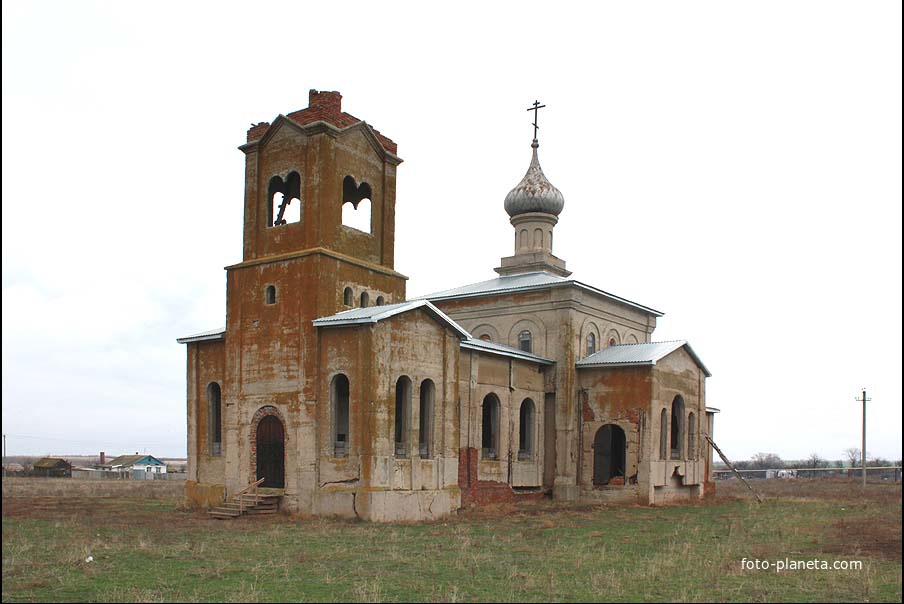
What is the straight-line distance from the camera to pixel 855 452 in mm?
110750

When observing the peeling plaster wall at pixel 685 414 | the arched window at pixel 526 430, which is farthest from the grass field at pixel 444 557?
the peeling plaster wall at pixel 685 414

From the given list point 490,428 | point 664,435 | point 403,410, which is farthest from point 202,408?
point 664,435

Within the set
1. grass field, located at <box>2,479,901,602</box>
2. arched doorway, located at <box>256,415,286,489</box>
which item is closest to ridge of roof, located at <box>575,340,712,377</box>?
grass field, located at <box>2,479,901,602</box>

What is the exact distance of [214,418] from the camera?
26.9 m

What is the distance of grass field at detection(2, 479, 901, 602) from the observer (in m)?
11.9

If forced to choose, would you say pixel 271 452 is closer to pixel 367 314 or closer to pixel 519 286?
pixel 367 314

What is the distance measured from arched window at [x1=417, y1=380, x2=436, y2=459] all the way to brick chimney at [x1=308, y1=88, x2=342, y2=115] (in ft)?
26.1

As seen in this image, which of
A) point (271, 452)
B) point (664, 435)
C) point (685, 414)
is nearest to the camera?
point (271, 452)

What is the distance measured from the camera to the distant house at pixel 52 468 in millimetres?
61047

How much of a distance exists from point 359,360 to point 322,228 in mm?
4046

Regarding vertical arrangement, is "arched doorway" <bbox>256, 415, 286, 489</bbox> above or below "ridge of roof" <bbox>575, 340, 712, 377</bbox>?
below

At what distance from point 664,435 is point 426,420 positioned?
10.4 m

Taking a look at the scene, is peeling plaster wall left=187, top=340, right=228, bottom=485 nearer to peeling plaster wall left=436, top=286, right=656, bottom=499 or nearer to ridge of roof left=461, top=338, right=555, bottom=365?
ridge of roof left=461, top=338, right=555, bottom=365

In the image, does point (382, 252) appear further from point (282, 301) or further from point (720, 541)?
point (720, 541)
